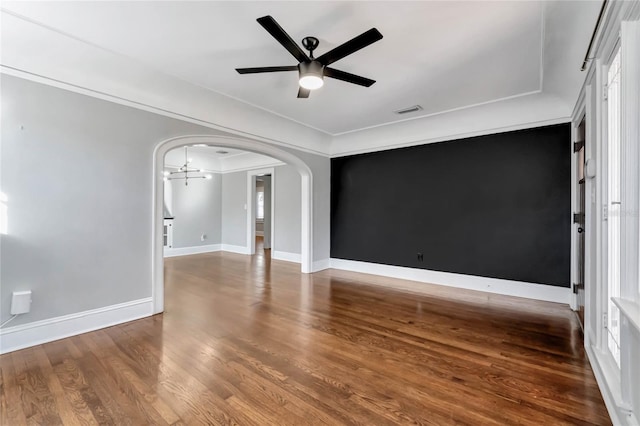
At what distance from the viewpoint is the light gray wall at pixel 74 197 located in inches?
97.0

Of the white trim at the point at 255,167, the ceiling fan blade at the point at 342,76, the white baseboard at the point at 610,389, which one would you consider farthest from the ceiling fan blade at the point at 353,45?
the white trim at the point at 255,167

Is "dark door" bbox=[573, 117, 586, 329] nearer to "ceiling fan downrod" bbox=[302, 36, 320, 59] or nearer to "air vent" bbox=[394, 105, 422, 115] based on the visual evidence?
"air vent" bbox=[394, 105, 422, 115]

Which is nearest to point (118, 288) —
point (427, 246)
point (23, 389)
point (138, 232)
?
point (138, 232)

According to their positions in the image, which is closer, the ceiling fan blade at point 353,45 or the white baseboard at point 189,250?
the ceiling fan blade at point 353,45

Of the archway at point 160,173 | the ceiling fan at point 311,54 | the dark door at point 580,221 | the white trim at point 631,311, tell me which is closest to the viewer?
the white trim at point 631,311

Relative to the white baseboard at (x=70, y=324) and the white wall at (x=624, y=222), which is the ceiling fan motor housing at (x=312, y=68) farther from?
the white baseboard at (x=70, y=324)

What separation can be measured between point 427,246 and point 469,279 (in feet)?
2.62

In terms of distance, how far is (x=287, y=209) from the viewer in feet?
22.4

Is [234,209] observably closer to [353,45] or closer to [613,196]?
[353,45]

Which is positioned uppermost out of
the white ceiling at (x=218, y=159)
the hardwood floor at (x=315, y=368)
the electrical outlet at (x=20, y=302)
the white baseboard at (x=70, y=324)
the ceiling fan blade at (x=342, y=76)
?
the white ceiling at (x=218, y=159)

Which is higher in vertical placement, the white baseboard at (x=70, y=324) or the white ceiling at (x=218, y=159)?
the white ceiling at (x=218, y=159)

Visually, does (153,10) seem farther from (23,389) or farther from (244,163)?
(244,163)

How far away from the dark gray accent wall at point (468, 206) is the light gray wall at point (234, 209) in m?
3.08

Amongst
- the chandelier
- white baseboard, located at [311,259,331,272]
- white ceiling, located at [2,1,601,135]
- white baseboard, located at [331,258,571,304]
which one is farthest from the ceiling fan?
the chandelier
